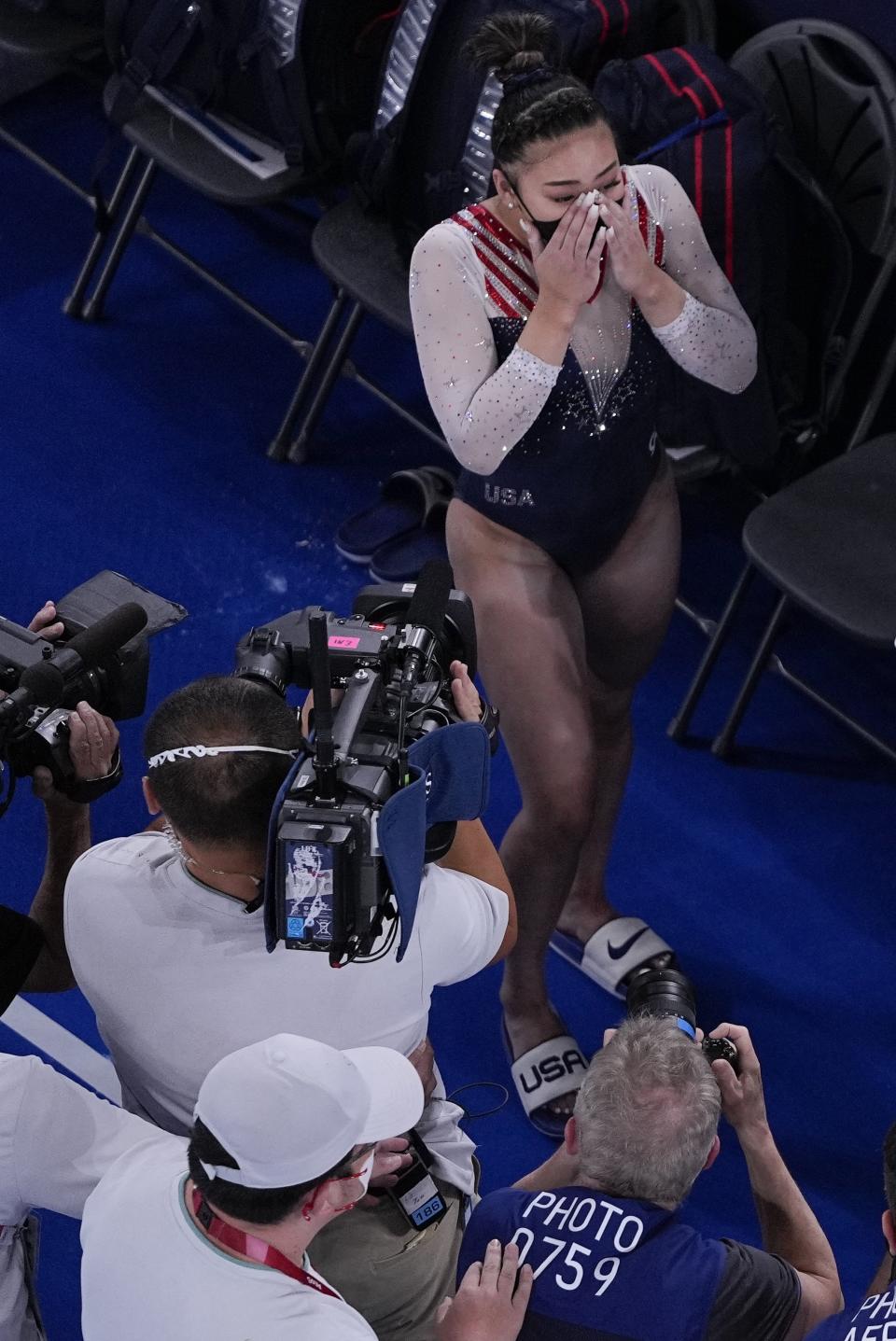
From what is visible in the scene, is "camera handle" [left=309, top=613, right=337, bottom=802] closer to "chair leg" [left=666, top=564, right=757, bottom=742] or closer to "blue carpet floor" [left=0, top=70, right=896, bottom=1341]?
"blue carpet floor" [left=0, top=70, right=896, bottom=1341]

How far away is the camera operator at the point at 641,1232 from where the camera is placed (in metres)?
1.96

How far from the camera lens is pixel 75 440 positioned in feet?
14.9

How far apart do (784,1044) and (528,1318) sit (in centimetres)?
142

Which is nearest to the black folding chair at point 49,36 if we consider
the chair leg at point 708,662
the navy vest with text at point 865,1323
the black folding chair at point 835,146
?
the black folding chair at point 835,146

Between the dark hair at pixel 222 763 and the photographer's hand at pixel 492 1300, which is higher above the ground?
the dark hair at pixel 222 763

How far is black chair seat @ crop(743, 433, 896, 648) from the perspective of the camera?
3.27 metres

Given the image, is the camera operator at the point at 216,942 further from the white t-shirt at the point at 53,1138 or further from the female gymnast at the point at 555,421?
the female gymnast at the point at 555,421

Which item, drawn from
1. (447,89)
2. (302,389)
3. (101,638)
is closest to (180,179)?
(302,389)

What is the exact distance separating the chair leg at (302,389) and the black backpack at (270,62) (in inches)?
15.1

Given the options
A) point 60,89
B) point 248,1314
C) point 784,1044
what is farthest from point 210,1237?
point 60,89

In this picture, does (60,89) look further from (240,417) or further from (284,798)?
(284,798)

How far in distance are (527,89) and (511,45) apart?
15 centimetres

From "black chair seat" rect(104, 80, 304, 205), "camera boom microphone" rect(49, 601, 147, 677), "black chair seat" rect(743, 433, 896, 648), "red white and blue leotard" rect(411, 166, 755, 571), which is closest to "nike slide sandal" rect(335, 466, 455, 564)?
"black chair seat" rect(104, 80, 304, 205)

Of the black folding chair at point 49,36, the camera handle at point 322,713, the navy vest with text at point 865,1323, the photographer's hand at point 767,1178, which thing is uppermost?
the camera handle at point 322,713
